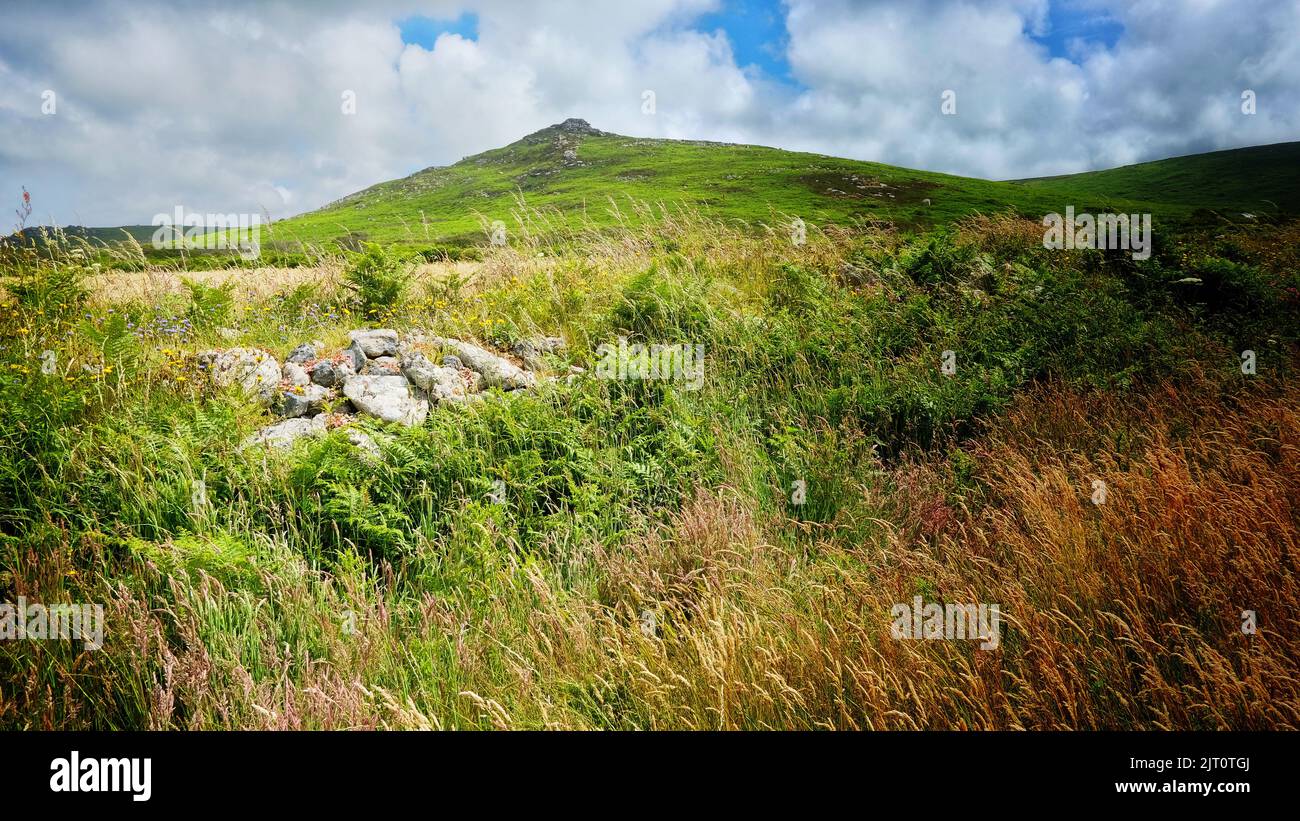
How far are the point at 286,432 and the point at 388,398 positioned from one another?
91 cm

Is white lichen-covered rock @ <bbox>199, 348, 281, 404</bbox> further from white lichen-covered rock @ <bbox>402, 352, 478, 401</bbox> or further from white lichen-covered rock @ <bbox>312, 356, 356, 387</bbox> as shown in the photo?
white lichen-covered rock @ <bbox>402, 352, 478, 401</bbox>

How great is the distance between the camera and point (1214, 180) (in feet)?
244

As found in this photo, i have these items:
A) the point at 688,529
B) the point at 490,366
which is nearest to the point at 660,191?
the point at 490,366

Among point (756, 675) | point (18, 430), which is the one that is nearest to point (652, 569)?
point (756, 675)

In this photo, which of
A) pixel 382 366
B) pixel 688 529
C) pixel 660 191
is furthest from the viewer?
pixel 660 191

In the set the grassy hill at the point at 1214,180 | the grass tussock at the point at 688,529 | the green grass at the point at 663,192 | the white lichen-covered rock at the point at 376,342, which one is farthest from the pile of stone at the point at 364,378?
the grassy hill at the point at 1214,180

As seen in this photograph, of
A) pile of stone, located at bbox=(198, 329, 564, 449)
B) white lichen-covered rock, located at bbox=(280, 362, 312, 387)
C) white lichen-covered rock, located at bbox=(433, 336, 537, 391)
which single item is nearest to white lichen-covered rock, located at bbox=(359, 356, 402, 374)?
pile of stone, located at bbox=(198, 329, 564, 449)

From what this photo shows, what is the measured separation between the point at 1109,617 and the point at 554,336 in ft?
20.5

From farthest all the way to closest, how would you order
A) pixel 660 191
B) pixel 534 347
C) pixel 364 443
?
pixel 660 191 < pixel 534 347 < pixel 364 443

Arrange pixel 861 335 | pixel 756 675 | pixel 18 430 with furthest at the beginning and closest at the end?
pixel 861 335 < pixel 18 430 < pixel 756 675

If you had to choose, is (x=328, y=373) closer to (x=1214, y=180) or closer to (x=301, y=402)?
(x=301, y=402)
